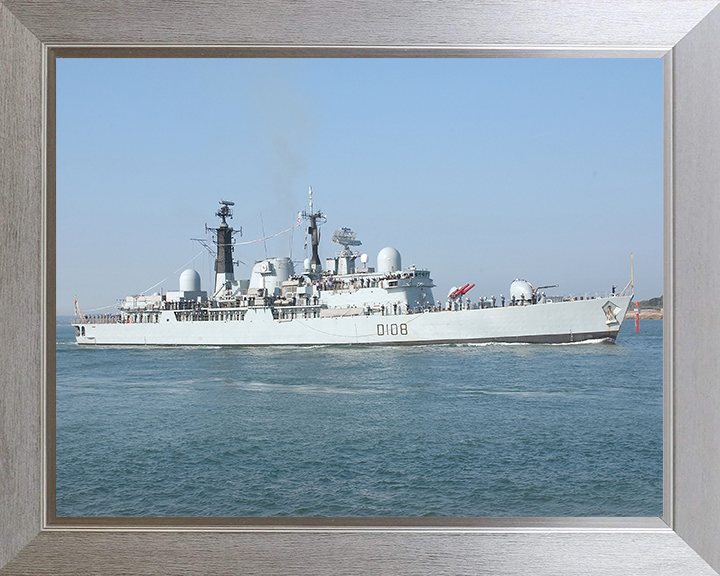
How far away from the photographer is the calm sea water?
17.6 ft

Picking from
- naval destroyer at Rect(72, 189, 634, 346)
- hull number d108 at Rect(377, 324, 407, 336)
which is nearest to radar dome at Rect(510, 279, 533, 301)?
naval destroyer at Rect(72, 189, 634, 346)

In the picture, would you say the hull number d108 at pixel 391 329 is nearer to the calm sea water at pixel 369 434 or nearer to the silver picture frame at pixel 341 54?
the calm sea water at pixel 369 434

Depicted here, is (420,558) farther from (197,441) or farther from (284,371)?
(284,371)

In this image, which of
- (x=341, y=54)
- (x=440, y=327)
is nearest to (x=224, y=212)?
(x=440, y=327)

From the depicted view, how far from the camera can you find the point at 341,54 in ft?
4.91

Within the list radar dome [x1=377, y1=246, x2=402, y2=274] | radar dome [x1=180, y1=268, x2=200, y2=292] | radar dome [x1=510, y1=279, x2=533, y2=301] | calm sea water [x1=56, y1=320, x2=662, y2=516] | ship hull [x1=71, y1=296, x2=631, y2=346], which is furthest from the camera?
radar dome [x1=180, y1=268, x2=200, y2=292]

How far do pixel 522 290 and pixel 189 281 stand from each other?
953 centimetres

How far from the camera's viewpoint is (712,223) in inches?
55.9

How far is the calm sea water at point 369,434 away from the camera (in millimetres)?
5367

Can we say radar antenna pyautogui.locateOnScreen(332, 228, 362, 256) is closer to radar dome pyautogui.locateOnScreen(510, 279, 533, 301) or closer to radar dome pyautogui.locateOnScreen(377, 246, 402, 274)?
radar dome pyautogui.locateOnScreen(377, 246, 402, 274)

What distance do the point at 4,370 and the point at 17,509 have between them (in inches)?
13.3

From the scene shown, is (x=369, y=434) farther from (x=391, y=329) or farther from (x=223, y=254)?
(x=223, y=254)

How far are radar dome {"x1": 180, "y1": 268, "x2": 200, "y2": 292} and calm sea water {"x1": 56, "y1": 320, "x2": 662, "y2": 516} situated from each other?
2842 millimetres

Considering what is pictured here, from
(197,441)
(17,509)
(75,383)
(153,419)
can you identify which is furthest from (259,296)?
(17,509)
